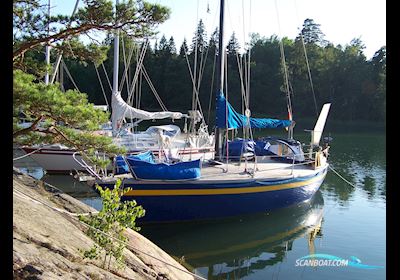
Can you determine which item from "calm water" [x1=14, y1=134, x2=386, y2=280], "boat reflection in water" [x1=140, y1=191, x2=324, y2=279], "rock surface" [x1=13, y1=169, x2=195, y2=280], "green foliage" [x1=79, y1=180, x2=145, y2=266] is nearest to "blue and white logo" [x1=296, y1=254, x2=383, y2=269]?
"calm water" [x1=14, y1=134, x2=386, y2=280]

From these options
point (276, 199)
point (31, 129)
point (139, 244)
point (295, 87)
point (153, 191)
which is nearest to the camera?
point (31, 129)

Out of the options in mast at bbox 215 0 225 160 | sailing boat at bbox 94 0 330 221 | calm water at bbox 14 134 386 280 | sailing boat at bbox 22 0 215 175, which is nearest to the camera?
calm water at bbox 14 134 386 280

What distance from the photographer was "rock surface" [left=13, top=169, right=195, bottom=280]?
425 centimetres

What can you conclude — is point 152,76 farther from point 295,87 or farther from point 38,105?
point 38,105

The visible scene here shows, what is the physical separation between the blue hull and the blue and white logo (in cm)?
237

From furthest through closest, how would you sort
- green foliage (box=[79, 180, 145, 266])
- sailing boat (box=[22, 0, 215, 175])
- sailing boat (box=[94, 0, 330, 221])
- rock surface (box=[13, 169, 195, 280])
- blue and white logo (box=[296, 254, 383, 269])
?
sailing boat (box=[22, 0, 215, 175]) → sailing boat (box=[94, 0, 330, 221]) → blue and white logo (box=[296, 254, 383, 269]) → green foliage (box=[79, 180, 145, 266]) → rock surface (box=[13, 169, 195, 280])

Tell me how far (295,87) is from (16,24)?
6359 cm

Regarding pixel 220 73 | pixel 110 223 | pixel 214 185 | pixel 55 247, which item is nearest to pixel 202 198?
pixel 214 185

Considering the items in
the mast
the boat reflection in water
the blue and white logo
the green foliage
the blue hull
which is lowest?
the blue and white logo

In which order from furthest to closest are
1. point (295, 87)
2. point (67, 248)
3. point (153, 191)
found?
point (295, 87) → point (153, 191) → point (67, 248)

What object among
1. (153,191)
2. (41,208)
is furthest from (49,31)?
(153,191)

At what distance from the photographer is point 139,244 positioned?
23.0 ft

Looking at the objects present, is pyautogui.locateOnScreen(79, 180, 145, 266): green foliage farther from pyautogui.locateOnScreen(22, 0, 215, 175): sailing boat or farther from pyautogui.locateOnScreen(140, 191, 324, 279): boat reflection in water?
pyautogui.locateOnScreen(22, 0, 215, 175): sailing boat

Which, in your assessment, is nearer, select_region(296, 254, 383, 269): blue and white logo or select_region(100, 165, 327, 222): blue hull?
select_region(296, 254, 383, 269): blue and white logo
